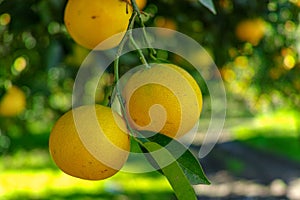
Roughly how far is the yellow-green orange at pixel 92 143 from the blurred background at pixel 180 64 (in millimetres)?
274

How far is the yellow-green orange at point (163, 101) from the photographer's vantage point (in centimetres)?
89

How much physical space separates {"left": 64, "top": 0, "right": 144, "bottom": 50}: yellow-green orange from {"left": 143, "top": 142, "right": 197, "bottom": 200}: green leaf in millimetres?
230

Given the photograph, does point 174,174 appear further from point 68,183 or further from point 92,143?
point 68,183

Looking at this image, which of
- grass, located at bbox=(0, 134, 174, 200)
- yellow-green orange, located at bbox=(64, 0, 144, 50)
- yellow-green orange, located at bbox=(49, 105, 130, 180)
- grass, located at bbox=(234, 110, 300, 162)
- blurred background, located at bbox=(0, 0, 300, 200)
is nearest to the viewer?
yellow-green orange, located at bbox=(49, 105, 130, 180)

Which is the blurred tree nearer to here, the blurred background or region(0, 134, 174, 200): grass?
the blurred background

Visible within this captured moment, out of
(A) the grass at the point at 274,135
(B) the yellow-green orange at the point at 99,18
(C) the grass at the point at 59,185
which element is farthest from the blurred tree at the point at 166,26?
(A) the grass at the point at 274,135

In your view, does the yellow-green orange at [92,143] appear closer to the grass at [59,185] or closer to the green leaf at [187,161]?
the green leaf at [187,161]

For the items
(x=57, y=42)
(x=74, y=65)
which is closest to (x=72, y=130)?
(x=57, y=42)

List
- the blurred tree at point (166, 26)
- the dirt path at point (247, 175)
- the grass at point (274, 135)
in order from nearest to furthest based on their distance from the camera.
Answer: the blurred tree at point (166, 26)
the dirt path at point (247, 175)
the grass at point (274, 135)

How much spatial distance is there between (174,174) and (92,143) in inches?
4.9

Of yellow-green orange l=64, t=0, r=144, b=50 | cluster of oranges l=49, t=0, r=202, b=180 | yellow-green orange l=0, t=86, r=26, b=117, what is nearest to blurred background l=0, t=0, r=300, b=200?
yellow-green orange l=0, t=86, r=26, b=117

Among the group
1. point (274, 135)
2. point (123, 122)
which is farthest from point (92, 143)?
point (274, 135)

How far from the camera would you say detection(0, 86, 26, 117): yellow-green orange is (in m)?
2.27

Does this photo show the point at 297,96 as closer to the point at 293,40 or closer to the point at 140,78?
the point at 293,40
